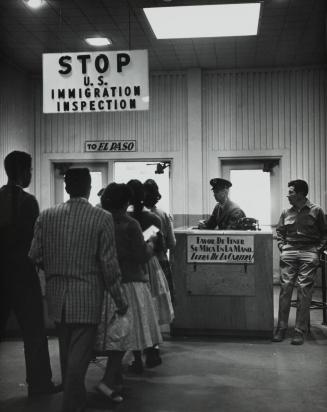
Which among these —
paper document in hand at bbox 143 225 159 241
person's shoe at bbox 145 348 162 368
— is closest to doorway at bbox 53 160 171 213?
person's shoe at bbox 145 348 162 368

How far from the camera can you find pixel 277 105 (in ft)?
32.1

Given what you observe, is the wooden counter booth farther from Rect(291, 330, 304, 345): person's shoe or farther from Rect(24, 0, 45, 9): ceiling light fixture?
Rect(24, 0, 45, 9): ceiling light fixture

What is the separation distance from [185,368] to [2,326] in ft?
5.65

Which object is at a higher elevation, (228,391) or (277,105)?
(277,105)

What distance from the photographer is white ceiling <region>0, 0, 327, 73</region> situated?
7086 mm

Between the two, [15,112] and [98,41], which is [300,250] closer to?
[98,41]

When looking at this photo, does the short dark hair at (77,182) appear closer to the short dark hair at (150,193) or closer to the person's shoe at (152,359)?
the short dark hair at (150,193)

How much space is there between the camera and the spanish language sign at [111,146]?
1005 centimetres

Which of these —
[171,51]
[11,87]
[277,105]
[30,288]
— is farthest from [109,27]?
[30,288]

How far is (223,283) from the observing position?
5934 millimetres

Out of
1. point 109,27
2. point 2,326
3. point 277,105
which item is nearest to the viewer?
point 2,326

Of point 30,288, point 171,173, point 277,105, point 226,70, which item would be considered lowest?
point 30,288

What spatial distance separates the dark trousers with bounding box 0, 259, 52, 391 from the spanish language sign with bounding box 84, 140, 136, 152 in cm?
621

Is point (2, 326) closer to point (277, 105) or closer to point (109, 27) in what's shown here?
point (109, 27)
